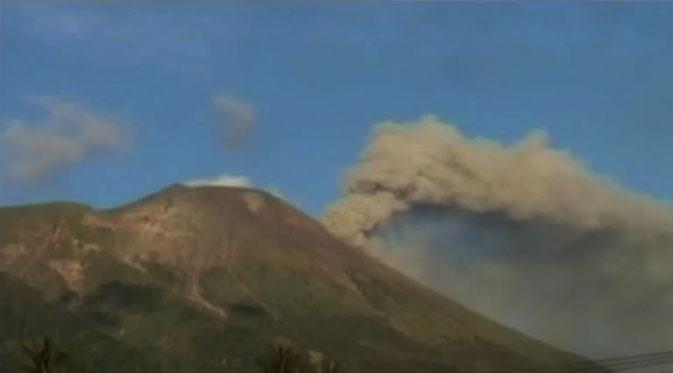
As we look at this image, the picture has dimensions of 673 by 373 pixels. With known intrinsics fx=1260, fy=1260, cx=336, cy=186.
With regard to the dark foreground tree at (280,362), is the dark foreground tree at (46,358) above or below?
below

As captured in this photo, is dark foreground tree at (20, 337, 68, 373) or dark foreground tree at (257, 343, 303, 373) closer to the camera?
dark foreground tree at (20, 337, 68, 373)

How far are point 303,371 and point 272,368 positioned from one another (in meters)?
11.0

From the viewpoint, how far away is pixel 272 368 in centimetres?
8244

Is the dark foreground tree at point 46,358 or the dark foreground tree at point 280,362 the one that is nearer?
the dark foreground tree at point 46,358

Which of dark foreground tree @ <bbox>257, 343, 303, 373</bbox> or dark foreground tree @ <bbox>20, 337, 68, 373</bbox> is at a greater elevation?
dark foreground tree @ <bbox>257, 343, 303, 373</bbox>

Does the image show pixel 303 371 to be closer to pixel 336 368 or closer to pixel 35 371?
pixel 336 368

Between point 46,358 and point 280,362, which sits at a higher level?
point 280,362

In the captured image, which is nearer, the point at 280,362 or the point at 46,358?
the point at 46,358

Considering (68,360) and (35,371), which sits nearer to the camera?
→ (35,371)

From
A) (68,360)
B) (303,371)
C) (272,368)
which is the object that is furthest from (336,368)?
(68,360)

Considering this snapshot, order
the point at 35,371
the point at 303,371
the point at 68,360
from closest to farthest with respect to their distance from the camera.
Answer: the point at 35,371, the point at 68,360, the point at 303,371

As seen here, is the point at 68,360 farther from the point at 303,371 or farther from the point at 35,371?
the point at 303,371

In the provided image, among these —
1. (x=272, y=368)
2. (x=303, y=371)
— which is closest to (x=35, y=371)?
(x=272, y=368)

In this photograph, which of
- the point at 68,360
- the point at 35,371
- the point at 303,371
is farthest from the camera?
the point at 303,371
